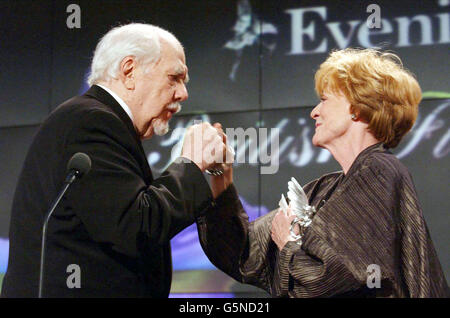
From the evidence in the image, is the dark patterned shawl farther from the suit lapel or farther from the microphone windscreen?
the microphone windscreen

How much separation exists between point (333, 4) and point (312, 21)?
0.16 meters

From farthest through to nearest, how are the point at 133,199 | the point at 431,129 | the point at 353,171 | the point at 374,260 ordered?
the point at 431,129 < the point at 353,171 < the point at 374,260 < the point at 133,199

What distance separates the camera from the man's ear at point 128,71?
2.01 m

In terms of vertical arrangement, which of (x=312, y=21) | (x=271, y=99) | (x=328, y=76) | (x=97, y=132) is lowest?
(x=97, y=132)

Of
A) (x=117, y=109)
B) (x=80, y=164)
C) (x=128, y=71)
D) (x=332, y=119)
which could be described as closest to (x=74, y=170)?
(x=80, y=164)

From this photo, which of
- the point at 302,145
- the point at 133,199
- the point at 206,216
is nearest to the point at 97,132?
the point at 133,199

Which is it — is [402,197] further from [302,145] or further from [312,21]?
[312,21]

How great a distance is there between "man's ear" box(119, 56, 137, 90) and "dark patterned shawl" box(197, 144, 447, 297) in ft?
2.26

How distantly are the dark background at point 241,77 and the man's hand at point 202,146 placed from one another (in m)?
2.14

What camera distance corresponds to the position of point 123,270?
1.78 meters

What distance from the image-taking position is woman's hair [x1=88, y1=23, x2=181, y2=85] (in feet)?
6.59

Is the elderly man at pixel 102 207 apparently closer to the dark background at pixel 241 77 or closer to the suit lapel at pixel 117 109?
the suit lapel at pixel 117 109

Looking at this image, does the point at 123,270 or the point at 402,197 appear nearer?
the point at 123,270

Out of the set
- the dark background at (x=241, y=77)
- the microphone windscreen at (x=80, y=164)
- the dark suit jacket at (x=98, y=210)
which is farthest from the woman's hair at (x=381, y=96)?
the dark background at (x=241, y=77)
